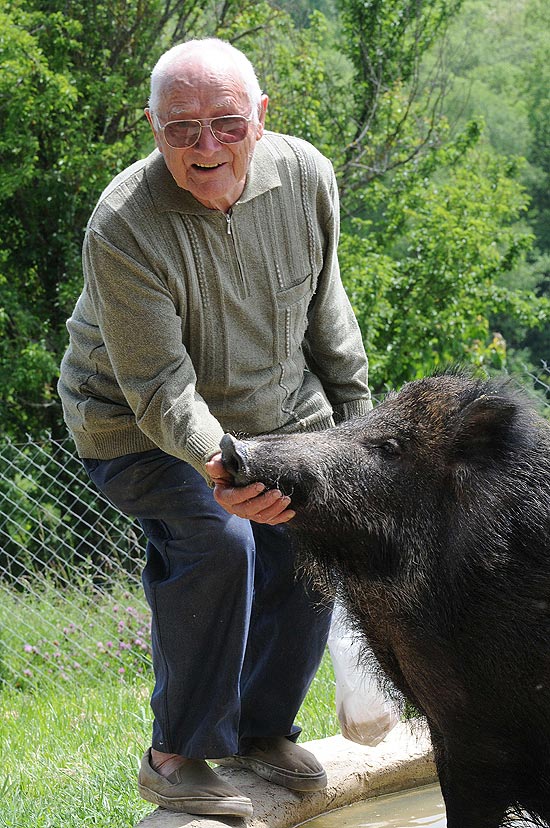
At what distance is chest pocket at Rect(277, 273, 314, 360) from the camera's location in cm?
339

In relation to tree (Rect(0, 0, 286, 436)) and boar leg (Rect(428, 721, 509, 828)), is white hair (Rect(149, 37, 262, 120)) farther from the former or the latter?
tree (Rect(0, 0, 286, 436))

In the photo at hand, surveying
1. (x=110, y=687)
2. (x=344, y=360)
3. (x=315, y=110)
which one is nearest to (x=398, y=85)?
(x=315, y=110)

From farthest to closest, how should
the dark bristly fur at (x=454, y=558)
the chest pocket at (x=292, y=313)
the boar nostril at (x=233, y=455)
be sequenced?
1. the chest pocket at (x=292, y=313)
2. the dark bristly fur at (x=454, y=558)
3. the boar nostril at (x=233, y=455)

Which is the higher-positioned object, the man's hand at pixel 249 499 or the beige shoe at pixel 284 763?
the man's hand at pixel 249 499

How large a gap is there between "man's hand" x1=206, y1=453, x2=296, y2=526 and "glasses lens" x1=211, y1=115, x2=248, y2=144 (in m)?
0.91

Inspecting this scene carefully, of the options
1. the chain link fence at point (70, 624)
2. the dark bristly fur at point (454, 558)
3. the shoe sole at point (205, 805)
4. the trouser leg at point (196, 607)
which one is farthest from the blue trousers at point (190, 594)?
the chain link fence at point (70, 624)

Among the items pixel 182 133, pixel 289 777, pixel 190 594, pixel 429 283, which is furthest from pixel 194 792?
pixel 429 283

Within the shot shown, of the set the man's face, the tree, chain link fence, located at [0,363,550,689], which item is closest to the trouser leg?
the man's face

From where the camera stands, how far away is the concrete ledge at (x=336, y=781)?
328cm

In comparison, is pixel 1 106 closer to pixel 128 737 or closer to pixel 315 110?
pixel 315 110

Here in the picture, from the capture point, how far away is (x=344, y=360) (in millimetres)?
3672

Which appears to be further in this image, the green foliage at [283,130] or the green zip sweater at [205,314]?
the green foliage at [283,130]

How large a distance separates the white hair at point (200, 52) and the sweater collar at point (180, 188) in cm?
17

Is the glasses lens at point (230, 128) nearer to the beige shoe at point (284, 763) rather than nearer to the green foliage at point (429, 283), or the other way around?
the beige shoe at point (284, 763)
